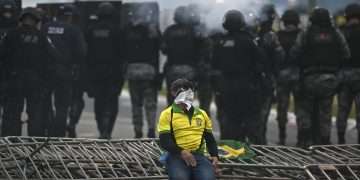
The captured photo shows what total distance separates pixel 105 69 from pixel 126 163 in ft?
13.9

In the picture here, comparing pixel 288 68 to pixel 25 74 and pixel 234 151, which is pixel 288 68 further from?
pixel 234 151

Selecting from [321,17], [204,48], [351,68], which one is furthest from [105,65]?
[351,68]

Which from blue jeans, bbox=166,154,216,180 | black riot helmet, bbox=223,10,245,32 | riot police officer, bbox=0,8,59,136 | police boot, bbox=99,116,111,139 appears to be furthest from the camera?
police boot, bbox=99,116,111,139

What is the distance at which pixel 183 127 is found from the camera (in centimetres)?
671

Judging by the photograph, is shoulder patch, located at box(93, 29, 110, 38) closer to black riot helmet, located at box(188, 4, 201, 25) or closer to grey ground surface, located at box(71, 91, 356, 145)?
black riot helmet, located at box(188, 4, 201, 25)

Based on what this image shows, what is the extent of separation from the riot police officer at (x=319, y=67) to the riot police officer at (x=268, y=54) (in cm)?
29

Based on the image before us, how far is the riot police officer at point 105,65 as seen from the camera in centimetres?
1154

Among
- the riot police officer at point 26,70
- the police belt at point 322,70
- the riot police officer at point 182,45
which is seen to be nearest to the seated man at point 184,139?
the riot police officer at point 26,70

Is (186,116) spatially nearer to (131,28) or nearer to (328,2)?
(131,28)

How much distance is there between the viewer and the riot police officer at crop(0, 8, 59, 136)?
10.3 m

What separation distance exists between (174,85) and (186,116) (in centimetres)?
28

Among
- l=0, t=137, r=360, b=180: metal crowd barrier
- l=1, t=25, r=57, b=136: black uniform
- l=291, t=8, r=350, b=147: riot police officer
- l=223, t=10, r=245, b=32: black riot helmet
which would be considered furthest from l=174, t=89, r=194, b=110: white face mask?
l=291, t=8, r=350, b=147: riot police officer

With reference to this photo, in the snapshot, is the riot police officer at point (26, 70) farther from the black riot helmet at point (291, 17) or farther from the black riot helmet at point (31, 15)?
the black riot helmet at point (291, 17)

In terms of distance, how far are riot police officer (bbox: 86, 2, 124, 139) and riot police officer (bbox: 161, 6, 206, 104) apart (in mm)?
768
